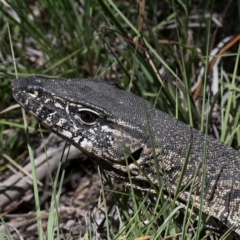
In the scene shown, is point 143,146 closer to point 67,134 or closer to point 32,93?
point 67,134

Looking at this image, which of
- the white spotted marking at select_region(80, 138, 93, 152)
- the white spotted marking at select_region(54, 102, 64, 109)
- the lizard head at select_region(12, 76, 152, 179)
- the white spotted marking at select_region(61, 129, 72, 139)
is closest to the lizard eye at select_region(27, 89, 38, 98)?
the lizard head at select_region(12, 76, 152, 179)

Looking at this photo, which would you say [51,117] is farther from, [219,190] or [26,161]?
[26,161]

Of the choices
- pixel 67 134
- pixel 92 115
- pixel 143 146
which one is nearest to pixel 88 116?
pixel 92 115

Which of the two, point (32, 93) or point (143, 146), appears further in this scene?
point (32, 93)

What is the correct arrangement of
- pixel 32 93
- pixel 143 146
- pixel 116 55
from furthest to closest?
pixel 116 55 → pixel 32 93 → pixel 143 146

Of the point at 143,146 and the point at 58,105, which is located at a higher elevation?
the point at 58,105

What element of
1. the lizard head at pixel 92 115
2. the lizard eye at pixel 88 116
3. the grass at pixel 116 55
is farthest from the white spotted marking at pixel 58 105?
the grass at pixel 116 55

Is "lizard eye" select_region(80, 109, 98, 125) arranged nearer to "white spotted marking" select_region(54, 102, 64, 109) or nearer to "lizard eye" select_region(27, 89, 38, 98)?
"white spotted marking" select_region(54, 102, 64, 109)

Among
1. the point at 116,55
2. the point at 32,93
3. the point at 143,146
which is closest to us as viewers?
the point at 143,146

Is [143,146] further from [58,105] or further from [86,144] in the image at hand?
[58,105]
